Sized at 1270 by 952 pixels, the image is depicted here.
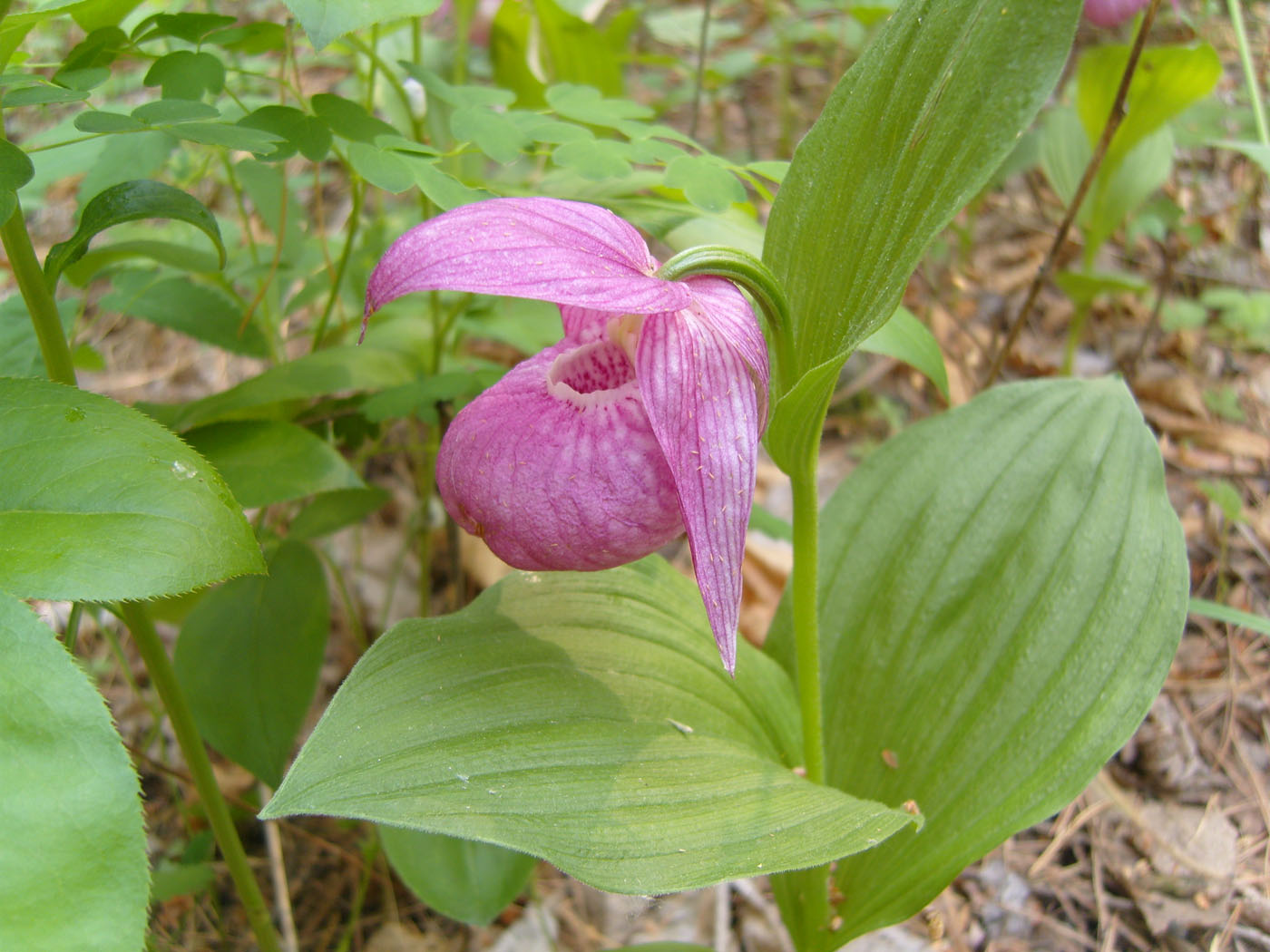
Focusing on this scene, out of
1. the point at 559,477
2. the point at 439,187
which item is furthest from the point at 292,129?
the point at 559,477

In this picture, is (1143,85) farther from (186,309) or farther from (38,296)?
(38,296)

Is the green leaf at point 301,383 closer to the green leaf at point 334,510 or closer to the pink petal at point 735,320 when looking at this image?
the green leaf at point 334,510

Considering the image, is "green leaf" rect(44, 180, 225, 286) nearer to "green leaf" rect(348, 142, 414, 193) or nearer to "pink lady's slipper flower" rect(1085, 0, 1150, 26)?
"green leaf" rect(348, 142, 414, 193)

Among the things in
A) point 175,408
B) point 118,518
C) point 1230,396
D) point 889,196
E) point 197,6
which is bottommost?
point 1230,396

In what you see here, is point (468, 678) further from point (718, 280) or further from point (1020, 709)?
point (1020, 709)

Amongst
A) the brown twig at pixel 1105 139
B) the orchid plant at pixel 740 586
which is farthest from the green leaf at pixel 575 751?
the brown twig at pixel 1105 139

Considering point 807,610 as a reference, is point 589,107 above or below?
above

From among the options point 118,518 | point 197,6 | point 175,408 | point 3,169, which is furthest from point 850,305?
point 197,6
